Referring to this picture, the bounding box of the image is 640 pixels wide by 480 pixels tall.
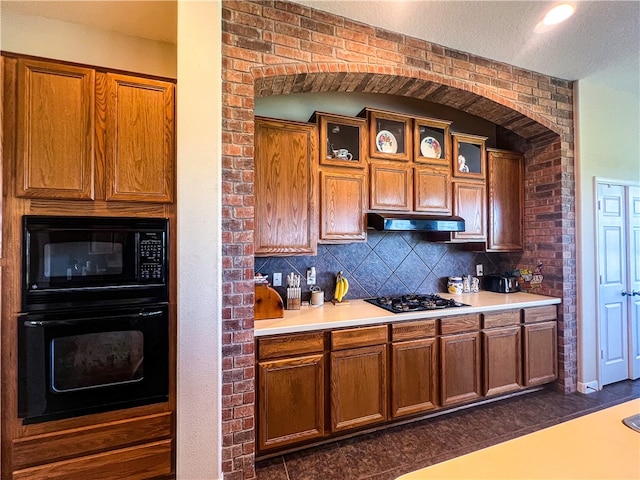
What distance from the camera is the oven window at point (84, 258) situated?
1.64 meters

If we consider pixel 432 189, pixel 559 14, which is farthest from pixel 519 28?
pixel 432 189

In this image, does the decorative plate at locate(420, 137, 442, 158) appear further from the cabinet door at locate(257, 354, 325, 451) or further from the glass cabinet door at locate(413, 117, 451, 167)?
the cabinet door at locate(257, 354, 325, 451)

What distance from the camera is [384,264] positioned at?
3.04 metres

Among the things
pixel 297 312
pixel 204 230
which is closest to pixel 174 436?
pixel 297 312

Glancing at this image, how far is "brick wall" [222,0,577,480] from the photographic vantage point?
6.09 ft

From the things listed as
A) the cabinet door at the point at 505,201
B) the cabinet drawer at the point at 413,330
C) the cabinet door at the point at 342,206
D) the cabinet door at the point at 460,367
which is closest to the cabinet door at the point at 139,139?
the cabinet door at the point at 342,206

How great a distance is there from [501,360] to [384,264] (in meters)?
1.35

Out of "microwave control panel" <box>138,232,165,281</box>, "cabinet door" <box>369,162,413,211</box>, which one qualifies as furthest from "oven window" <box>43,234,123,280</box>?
"cabinet door" <box>369,162,413,211</box>

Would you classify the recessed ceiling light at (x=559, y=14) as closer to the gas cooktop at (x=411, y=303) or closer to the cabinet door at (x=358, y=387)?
the gas cooktop at (x=411, y=303)

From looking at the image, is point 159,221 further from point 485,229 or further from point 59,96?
point 485,229

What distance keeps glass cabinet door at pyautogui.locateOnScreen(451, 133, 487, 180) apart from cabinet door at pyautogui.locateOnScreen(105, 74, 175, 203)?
2.53 meters

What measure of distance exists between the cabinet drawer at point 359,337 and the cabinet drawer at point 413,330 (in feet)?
0.28

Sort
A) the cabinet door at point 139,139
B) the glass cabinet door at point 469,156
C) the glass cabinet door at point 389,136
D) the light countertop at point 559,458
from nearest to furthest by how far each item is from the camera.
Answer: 1. the light countertop at point 559,458
2. the cabinet door at point 139,139
3. the glass cabinet door at point 389,136
4. the glass cabinet door at point 469,156

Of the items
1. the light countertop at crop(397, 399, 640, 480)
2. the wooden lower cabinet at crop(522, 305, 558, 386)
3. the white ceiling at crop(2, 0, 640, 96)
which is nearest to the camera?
the light countertop at crop(397, 399, 640, 480)
